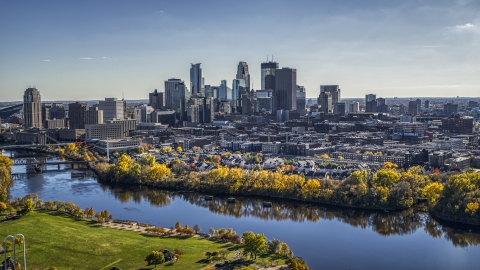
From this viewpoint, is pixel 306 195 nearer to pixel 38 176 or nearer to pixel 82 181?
pixel 82 181

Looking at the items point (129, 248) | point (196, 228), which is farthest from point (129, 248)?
point (196, 228)

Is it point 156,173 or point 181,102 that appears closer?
point 156,173

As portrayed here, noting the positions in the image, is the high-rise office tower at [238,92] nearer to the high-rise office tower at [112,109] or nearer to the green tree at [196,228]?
the high-rise office tower at [112,109]

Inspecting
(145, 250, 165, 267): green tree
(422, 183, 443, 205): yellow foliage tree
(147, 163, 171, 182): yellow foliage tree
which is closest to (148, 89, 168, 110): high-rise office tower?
(147, 163, 171, 182): yellow foliage tree

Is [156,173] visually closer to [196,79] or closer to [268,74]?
[268,74]

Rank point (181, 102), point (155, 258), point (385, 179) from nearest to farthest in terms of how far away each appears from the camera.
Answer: point (155, 258) < point (385, 179) < point (181, 102)

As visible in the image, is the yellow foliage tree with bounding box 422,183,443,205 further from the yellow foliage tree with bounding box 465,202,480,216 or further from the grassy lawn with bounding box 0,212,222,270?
the grassy lawn with bounding box 0,212,222,270

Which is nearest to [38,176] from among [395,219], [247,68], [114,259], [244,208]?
[244,208]
